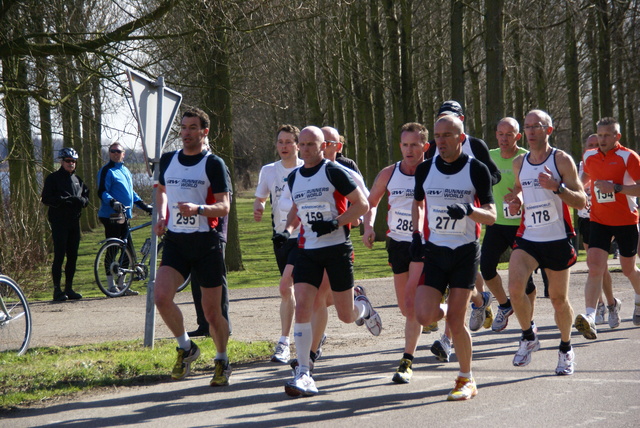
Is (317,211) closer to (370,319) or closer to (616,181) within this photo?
(370,319)

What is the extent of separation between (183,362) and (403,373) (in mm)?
1811

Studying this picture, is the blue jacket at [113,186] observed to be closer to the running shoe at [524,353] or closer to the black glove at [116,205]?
the black glove at [116,205]

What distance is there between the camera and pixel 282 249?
335 inches

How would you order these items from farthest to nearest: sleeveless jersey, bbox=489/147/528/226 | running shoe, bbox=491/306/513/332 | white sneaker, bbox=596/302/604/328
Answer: white sneaker, bbox=596/302/604/328, running shoe, bbox=491/306/513/332, sleeveless jersey, bbox=489/147/528/226

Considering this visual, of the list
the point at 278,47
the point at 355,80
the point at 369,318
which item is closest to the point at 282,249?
the point at 369,318

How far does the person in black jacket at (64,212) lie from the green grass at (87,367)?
4.84 meters

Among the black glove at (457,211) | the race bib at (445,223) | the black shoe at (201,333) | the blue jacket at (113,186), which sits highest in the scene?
the blue jacket at (113,186)

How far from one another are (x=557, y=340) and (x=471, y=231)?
308cm

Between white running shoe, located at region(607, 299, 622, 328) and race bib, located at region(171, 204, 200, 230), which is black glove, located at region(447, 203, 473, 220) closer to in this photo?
race bib, located at region(171, 204, 200, 230)

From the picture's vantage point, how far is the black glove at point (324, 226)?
21.7ft

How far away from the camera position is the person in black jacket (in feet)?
43.6

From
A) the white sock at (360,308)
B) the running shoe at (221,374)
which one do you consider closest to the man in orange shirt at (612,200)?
the white sock at (360,308)

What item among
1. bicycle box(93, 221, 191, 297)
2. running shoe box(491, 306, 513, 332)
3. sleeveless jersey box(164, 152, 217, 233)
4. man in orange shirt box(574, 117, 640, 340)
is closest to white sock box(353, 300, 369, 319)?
sleeveless jersey box(164, 152, 217, 233)

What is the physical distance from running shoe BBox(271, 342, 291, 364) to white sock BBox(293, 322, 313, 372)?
4.65ft
